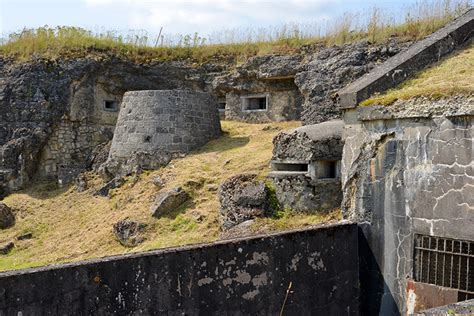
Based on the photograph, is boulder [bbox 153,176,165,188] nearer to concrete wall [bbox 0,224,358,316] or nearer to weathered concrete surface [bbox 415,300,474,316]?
concrete wall [bbox 0,224,358,316]

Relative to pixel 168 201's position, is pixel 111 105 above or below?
above

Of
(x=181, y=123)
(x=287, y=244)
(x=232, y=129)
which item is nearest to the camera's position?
(x=287, y=244)

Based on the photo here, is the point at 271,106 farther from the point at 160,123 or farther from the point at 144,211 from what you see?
the point at 144,211

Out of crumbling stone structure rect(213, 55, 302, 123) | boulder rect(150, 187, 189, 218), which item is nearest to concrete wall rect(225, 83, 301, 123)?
crumbling stone structure rect(213, 55, 302, 123)

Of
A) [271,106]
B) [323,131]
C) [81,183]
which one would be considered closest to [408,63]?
[323,131]

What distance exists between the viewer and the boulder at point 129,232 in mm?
11227

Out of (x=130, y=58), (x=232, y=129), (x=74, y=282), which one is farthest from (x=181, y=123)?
(x=74, y=282)

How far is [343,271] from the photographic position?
7.23m

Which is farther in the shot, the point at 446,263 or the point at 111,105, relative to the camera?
the point at 111,105

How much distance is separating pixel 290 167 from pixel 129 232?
3472mm

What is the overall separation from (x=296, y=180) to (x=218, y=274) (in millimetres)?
4336

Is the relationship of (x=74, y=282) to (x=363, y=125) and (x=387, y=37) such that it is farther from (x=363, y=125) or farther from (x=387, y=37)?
(x=387, y=37)

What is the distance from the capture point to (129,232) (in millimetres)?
11445

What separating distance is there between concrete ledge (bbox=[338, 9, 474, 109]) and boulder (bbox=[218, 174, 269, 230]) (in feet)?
9.03
